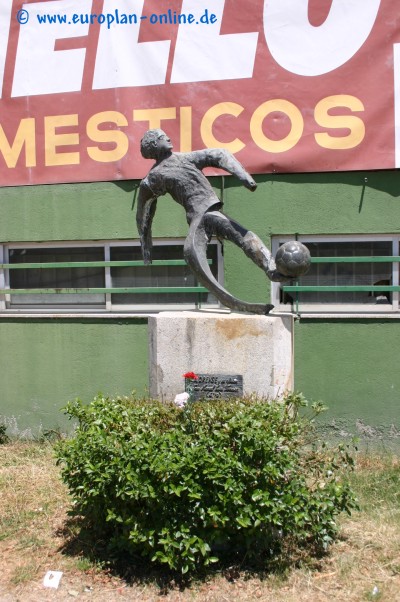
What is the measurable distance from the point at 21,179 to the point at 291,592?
16.6ft

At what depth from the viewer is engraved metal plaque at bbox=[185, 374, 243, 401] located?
3.99 metres

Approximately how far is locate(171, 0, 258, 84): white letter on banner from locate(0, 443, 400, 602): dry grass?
4.23 meters

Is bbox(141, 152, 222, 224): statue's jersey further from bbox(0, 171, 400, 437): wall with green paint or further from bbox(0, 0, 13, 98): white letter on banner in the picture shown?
bbox(0, 0, 13, 98): white letter on banner

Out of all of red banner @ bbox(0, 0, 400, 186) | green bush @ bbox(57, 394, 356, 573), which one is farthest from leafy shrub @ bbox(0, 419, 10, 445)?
green bush @ bbox(57, 394, 356, 573)

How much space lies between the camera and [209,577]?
11.6ft

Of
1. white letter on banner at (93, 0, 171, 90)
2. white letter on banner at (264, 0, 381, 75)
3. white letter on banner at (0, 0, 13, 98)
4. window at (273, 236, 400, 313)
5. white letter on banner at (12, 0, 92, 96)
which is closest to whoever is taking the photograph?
white letter on banner at (264, 0, 381, 75)

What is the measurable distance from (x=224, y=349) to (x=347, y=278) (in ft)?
8.61

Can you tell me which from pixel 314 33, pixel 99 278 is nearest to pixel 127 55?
pixel 314 33

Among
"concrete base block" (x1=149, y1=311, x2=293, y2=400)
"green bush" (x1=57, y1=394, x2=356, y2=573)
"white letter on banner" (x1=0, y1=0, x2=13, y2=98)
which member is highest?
"white letter on banner" (x1=0, y1=0, x2=13, y2=98)

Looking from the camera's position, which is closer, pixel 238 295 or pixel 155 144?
pixel 155 144

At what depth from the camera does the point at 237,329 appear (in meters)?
4.00

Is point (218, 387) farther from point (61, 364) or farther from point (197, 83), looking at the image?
point (197, 83)

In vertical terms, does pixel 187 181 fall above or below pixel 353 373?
above

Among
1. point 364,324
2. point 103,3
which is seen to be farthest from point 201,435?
point 103,3
